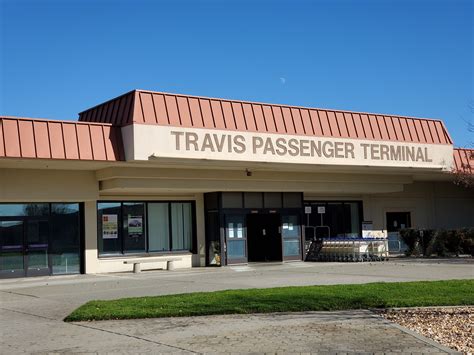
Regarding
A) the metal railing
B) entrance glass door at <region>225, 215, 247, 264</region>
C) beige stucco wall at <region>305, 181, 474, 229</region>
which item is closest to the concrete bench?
entrance glass door at <region>225, 215, 247, 264</region>

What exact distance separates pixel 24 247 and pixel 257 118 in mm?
9793

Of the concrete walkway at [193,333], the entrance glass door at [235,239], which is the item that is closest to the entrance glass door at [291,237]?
the entrance glass door at [235,239]

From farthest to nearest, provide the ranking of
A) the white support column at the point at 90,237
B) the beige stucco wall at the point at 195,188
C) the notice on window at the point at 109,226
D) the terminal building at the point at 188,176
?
the notice on window at the point at 109,226 < the white support column at the point at 90,237 < the beige stucco wall at the point at 195,188 < the terminal building at the point at 188,176

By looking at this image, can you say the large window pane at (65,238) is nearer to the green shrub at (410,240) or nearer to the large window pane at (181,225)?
the large window pane at (181,225)

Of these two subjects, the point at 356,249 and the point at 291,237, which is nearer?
the point at 356,249

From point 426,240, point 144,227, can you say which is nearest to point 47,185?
point 144,227

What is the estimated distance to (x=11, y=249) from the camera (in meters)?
21.9

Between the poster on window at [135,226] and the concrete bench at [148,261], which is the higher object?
the poster on window at [135,226]

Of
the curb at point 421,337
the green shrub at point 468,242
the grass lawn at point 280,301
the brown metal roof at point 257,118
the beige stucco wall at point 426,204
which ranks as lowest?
the curb at point 421,337

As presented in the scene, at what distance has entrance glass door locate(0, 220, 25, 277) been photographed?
2172cm

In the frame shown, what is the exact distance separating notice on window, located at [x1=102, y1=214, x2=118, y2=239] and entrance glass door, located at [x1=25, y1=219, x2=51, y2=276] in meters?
2.31

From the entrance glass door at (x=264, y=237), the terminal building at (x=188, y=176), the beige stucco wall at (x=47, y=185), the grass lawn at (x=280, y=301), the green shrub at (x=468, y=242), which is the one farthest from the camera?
the entrance glass door at (x=264, y=237)

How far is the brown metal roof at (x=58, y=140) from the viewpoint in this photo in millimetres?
18781

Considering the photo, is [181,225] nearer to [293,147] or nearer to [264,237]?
[264,237]
